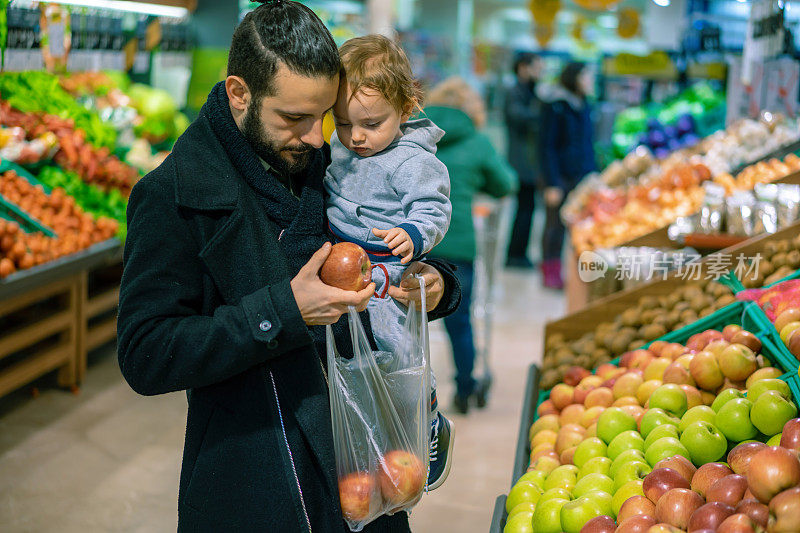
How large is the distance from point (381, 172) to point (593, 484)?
3.06 feet

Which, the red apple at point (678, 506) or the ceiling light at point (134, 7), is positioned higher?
the ceiling light at point (134, 7)

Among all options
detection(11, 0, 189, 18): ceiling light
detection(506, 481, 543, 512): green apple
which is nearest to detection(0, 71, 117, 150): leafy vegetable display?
detection(11, 0, 189, 18): ceiling light

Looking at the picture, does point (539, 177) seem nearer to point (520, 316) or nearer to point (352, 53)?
point (520, 316)

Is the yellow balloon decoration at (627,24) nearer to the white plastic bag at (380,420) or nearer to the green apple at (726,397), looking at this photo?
the green apple at (726,397)

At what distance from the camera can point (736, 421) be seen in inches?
73.7

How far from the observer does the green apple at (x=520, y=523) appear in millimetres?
1879

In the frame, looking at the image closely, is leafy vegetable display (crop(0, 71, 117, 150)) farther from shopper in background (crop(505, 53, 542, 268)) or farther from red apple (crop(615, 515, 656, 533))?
red apple (crop(615, 515, 656, 533))

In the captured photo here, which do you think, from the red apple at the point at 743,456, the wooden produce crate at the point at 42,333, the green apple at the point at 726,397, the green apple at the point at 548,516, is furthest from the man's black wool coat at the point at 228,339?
the wooden produce crate at the point at 42,333

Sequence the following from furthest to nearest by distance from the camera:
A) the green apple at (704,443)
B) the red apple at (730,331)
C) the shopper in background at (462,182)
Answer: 1. the shopper in background at (462,182)
2. the red apple at (730,331)
3. the green apple at (704,443)

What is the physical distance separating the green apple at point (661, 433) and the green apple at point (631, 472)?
0.12m

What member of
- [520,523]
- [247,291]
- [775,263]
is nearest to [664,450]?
[520,523]

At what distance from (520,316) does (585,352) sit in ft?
11.5

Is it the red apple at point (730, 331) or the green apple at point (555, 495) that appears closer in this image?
the green apple at point (555, 495)

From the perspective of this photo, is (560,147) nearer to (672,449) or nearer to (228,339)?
(672,449)
